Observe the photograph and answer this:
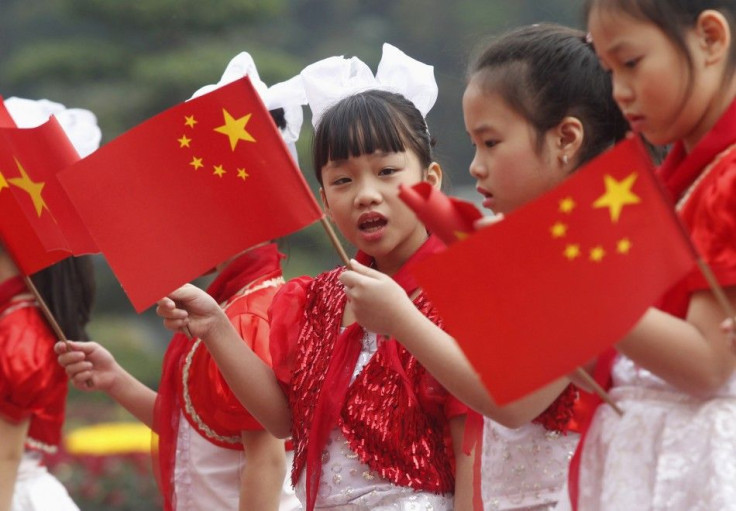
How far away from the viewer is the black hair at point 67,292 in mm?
4457

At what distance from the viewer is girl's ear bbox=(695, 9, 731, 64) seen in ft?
7.05

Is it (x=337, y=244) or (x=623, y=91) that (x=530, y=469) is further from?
(x=623, y=91)

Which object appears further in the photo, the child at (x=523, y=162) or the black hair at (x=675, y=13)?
the child at (x=523, y=162)

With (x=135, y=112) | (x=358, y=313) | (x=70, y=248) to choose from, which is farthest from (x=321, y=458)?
(x=135, y=112)

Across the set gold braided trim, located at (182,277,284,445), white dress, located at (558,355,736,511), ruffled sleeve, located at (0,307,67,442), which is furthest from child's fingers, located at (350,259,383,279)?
ruffled sleeve, located at (0,307,67,442)

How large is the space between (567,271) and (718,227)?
26 centimetres

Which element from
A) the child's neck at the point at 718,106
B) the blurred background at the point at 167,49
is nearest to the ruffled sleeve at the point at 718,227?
the child's neck at the point at 718,106

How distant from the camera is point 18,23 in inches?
494

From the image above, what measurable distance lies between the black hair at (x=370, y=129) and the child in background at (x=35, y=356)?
3.99 feet

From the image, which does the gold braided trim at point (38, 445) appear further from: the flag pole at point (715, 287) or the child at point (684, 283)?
the flag pole at point (715, 287)

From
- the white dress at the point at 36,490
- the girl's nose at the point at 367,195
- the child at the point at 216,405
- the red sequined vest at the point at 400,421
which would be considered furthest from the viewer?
the white dress at the point at 36,490

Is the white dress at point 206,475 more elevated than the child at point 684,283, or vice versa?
the child at point 684,283

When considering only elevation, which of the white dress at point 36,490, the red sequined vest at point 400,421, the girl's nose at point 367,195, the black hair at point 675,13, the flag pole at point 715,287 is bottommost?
the white dress at point 36,490

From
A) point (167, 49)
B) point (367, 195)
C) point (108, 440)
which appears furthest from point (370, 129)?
point (167, 49)
